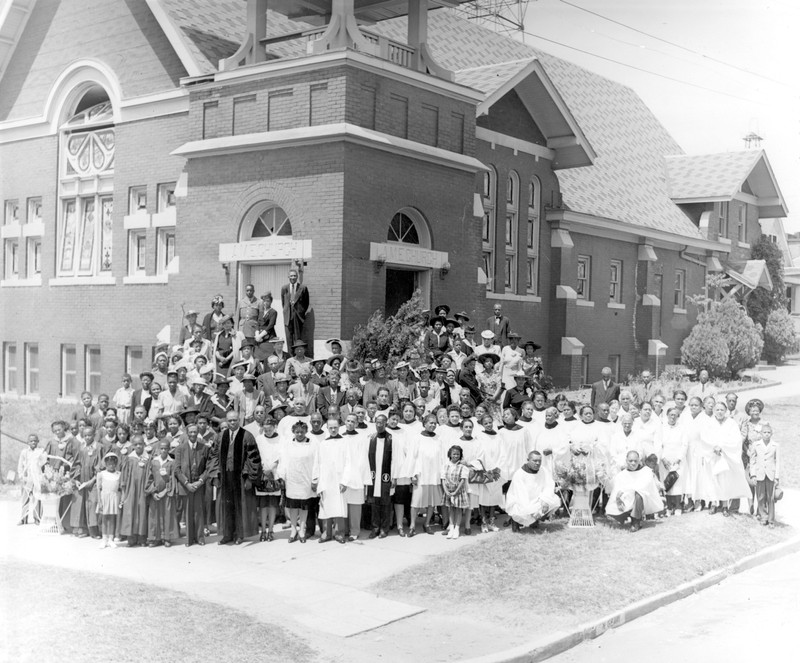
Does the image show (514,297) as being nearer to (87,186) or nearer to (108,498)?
(87,186)

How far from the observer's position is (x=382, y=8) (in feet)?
75.3

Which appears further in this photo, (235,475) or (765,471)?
(765,471)

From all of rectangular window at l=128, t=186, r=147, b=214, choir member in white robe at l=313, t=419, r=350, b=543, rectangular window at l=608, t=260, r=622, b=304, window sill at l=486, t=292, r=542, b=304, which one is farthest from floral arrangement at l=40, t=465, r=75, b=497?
rectangular window at l=608, t=260, r=622, b=304

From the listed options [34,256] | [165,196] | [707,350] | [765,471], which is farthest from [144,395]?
[707,350]

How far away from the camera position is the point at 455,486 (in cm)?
1247

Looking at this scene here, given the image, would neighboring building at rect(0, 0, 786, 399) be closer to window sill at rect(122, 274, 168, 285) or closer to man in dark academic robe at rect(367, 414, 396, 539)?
window sill at rect(122, 274, 168, 285)

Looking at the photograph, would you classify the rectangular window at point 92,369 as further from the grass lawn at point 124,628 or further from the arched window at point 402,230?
the grass lawn at point 124,628

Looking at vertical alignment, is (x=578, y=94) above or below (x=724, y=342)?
above

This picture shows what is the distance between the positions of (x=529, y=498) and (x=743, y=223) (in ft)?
96.4

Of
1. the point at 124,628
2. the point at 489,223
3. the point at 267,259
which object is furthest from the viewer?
the point at 489,223

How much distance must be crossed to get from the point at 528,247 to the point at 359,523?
638 inches

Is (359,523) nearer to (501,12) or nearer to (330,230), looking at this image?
(330,230)

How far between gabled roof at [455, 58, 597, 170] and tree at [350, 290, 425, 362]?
275 inches

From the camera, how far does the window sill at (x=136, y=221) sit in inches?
885
